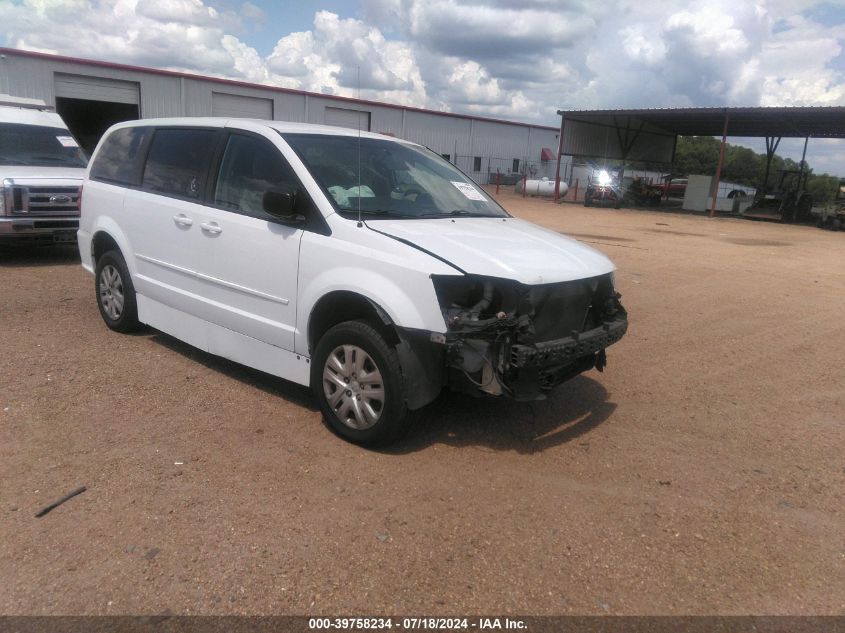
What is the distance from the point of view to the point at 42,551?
303cm

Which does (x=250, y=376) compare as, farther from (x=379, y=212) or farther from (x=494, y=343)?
(x=494, y=343)

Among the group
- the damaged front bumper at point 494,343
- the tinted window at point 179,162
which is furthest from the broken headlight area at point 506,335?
the tinted window at point 179,162

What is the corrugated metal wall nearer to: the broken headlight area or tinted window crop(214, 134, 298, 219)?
tinted window crop(214, 134, 298, 219)

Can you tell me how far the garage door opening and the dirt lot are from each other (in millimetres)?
28117

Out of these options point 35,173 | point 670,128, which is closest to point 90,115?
point 35,173

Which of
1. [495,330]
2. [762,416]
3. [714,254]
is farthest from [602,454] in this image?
[714,254]

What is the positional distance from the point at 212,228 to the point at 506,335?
2.45 metres

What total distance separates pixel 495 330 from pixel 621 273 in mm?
7764

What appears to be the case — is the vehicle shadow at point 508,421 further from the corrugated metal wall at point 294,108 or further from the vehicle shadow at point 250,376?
the corrugated metal wall at point 294,108

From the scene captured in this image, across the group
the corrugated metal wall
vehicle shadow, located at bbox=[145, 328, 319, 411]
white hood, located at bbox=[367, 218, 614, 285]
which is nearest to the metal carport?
the corrugated metal wall

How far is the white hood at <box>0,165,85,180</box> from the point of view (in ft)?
30.7

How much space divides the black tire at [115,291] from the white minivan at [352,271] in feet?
0.21

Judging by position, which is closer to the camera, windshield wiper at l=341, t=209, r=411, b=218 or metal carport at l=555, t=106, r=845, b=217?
windshield wiper at l=341, t=209, r=411, b=218

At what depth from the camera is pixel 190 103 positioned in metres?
30.7
